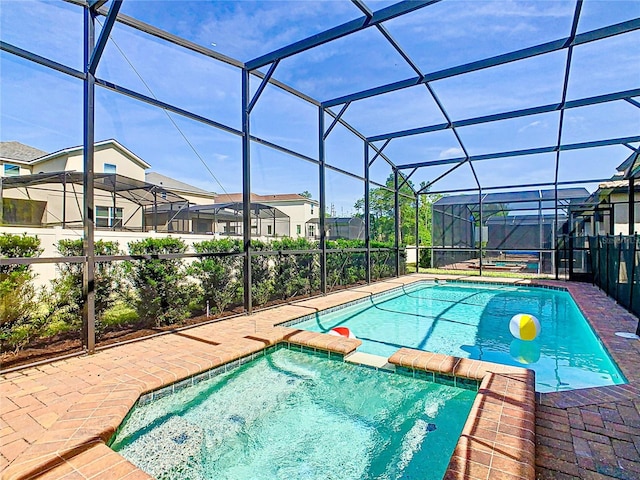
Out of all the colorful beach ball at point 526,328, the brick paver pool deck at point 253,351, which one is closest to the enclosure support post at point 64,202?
the brick paver pool deck at point 253,351

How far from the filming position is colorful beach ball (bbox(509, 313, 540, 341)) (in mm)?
5539

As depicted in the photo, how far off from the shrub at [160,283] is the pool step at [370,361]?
2.56m

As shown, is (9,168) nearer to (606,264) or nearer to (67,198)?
(67,198)

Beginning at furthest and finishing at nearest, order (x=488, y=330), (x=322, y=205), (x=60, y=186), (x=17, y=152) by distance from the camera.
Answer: (x=60, y=186) < (x=322, y=205) < (x=488, y=330) < (x=17, y=152)

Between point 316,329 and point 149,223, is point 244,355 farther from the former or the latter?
point 149,223

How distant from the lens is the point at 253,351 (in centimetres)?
416

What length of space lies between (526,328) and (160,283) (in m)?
5.43

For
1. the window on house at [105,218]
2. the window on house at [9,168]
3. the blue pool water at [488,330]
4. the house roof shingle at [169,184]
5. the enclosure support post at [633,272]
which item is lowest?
the blue pool water at [488,330]

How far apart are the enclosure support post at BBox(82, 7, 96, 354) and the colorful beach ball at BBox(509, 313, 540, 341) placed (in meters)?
5.77

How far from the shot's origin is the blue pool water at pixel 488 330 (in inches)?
172

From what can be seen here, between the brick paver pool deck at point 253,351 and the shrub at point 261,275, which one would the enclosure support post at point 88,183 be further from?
the shrub at point 261,275

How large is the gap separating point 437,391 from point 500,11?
478cm

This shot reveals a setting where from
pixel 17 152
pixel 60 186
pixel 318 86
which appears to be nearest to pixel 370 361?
pixel 17 152

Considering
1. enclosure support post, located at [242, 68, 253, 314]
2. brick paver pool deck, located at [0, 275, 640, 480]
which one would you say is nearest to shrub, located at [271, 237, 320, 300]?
enclosure support post, located at [242, 68, 253, 314]
